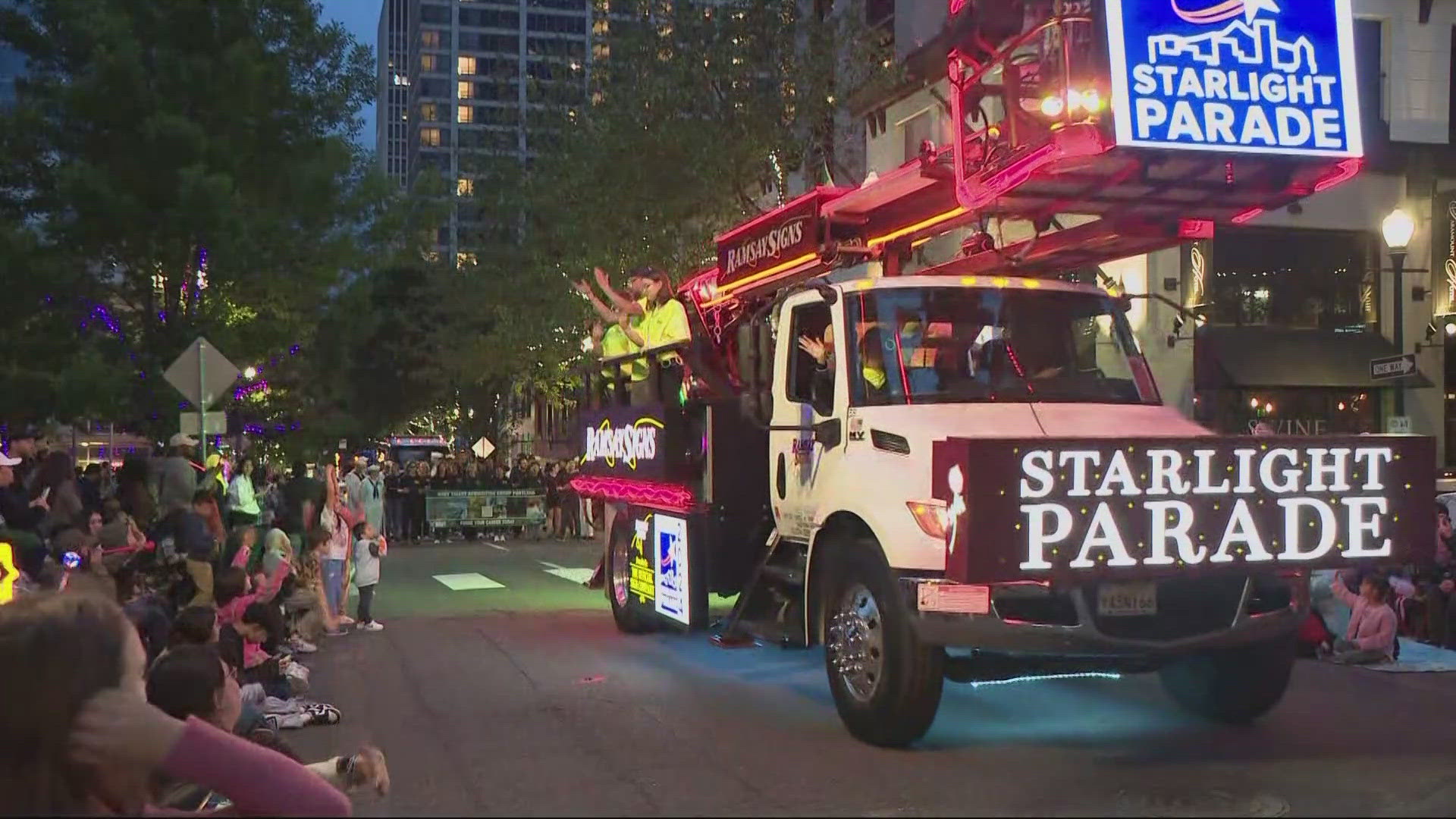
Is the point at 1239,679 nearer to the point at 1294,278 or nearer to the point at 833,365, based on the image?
the point at 833,365

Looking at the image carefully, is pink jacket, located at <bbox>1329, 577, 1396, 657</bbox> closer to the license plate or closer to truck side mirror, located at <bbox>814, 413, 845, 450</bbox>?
the license plate

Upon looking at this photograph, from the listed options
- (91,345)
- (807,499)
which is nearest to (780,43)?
(91,345)

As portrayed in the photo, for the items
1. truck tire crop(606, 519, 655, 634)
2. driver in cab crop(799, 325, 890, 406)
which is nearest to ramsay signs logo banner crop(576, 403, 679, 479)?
truck tire crop(606, 519, 655, 634)

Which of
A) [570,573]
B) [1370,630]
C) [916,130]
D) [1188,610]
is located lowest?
[570,573]

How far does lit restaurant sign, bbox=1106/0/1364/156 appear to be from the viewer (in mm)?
7188

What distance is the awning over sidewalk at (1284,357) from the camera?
2152 centimetres

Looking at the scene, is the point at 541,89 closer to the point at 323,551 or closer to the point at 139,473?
the point at 139,473

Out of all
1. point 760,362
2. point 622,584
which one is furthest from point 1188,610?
point 622,584

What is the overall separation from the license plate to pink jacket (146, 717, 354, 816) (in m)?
4.72

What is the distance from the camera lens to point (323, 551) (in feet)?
43.4

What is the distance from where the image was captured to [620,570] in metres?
12.1

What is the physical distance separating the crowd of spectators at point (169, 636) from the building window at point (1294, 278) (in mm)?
14842

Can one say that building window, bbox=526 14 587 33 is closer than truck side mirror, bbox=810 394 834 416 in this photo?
Answer: No

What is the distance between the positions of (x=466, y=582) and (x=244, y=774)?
51.6 ft
